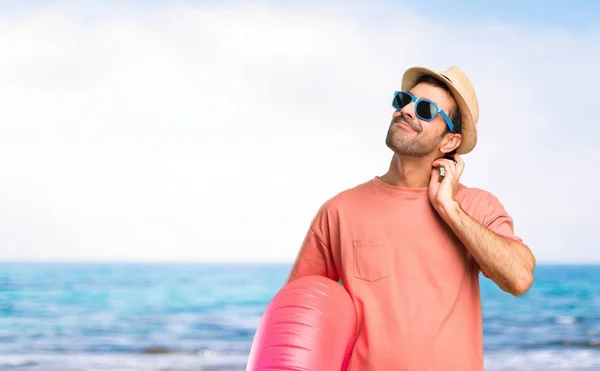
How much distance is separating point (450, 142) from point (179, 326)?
12578 millimetres

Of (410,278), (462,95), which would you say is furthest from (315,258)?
(462,95)

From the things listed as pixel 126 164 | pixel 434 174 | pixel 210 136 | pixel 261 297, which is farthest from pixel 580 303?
pixel 434 174

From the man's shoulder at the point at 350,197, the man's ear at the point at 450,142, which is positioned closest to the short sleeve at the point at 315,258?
the man's shoulder at the point at 350,197

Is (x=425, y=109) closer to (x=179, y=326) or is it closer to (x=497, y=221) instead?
(x=497, y=221)

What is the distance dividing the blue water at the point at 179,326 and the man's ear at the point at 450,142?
737cm

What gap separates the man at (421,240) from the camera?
8.62 ft

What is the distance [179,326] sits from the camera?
14.8 meters

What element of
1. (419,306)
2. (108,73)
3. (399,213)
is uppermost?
(108,73)

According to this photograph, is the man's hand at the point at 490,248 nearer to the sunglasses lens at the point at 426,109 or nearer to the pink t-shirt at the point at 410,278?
the pink t-shirt at the point at 410,278

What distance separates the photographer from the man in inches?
103

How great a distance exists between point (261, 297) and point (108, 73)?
7603 mm

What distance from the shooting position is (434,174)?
8.93 ft

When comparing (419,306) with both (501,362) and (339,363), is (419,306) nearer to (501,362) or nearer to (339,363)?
(339,363)

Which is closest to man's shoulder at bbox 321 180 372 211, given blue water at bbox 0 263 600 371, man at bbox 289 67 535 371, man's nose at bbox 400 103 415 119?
man at bbox 289 67 535 371
